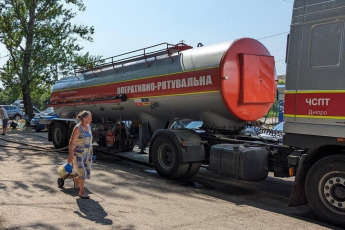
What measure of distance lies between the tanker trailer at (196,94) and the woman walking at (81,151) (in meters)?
2.31

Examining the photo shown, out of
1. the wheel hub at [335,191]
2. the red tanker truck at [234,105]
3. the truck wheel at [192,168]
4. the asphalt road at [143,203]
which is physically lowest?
the asphalt road at [143,203]

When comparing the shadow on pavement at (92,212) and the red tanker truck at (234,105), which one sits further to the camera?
the red tanker truck at (234,105)

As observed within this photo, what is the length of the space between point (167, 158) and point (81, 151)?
2.80 m

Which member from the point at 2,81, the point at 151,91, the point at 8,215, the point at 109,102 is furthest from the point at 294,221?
the point at 2,81

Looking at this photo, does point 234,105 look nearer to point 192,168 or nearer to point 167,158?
point 192,168

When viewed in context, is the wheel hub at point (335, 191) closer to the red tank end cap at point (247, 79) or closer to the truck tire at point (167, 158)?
the red tank end cap at point (247, 79)

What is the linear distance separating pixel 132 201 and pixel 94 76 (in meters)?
7.09

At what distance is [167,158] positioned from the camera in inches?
354

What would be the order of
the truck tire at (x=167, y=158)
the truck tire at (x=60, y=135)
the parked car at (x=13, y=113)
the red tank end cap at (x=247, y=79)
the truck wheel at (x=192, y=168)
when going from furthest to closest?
the parked car at (x=13, y=113) < the truck tire at (x=60, y=135) < the truck wheel at (x=192, y=168) < the truck tire at (x=167, y=158) < the red tank end cap at (x=247, y=79)

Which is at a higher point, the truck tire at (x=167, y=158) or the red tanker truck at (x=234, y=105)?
the red tanker truck at (x=234, y=105)

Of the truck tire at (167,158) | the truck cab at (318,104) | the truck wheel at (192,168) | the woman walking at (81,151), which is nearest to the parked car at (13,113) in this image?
the truck tire at (167,158)

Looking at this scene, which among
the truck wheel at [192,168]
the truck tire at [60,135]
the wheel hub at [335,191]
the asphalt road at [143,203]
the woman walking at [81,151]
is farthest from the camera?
the truck tire at [60,135]

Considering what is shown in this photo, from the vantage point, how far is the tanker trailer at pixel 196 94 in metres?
8.10

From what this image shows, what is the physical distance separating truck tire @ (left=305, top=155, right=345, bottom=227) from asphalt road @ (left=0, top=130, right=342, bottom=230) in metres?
0.20
